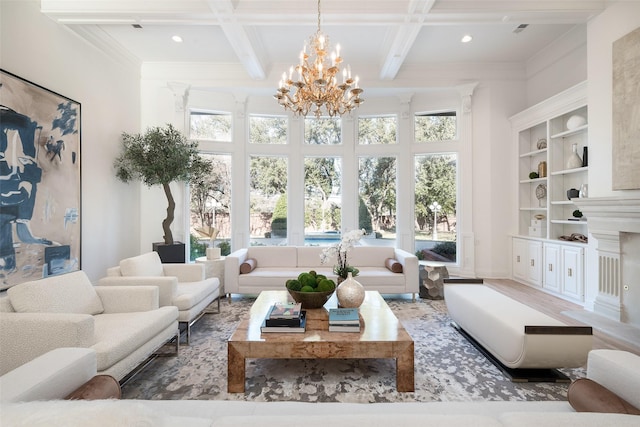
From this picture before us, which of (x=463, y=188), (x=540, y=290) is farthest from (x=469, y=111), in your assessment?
(x=540, y=290)

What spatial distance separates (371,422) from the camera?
2.81 feet

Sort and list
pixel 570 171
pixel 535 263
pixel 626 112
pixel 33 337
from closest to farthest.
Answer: pixel 33 337
pixel 626 112
pixel 570 171
pixel 535 263

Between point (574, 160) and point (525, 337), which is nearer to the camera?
point (525, 337)

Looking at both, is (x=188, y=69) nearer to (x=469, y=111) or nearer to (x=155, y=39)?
(x=155, y=39)

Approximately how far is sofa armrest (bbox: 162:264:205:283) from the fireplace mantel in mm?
4497

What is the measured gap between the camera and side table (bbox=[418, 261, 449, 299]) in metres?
4.22

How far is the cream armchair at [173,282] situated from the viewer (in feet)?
9.18

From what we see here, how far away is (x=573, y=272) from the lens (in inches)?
158

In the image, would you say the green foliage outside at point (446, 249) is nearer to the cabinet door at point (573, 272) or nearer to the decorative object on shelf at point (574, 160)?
the cabinet door at point (573, 272)

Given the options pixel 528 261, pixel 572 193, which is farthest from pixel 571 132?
pixel 528 261

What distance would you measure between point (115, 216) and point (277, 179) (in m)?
2.74

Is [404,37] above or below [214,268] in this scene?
above

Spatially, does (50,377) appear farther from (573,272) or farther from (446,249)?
(446,249)

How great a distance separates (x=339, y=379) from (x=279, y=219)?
4.03 meters
